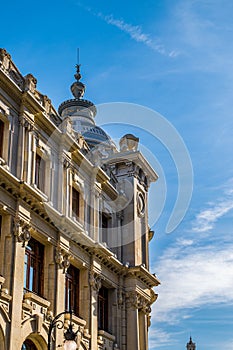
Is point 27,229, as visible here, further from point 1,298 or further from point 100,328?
point 100,328

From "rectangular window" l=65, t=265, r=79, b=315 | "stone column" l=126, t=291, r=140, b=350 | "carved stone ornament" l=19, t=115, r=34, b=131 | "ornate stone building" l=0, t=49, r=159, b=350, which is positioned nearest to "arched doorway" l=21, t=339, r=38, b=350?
"ornate stone building" l=0, t=49, r=159, b=350

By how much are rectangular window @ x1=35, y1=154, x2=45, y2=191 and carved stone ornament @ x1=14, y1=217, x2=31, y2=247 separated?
3.49 metres

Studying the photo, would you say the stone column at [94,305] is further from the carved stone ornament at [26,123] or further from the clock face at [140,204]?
the carved stone ornament at [26,123]

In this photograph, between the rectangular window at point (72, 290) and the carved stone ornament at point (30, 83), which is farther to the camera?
the rectangular window at point (72, 290)

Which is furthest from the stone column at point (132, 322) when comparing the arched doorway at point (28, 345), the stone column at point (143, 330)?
the arched doorway at point (28, 345)

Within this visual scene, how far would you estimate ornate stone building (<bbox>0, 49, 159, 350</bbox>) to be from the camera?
27.8 m

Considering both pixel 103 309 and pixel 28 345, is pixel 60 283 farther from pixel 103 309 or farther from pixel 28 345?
pixel 103 309

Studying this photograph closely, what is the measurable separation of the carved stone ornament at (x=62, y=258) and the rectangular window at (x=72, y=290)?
4.92 feet

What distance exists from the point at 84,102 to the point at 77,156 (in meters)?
24.9

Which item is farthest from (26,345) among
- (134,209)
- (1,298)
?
(134,209)

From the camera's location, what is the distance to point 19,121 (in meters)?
30.2

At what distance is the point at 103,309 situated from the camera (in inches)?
1465

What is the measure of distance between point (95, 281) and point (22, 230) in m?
8.41

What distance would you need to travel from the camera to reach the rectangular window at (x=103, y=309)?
36531 millimetres
